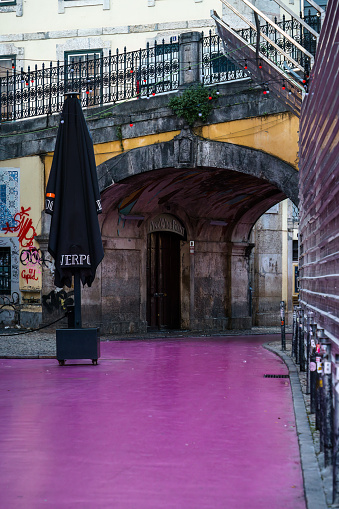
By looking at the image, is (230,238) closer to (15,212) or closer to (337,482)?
(15,212)

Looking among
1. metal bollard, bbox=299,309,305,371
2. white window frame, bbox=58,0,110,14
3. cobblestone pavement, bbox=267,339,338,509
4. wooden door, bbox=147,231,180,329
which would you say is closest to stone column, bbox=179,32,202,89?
wooden door, bbox=147,231,180,329

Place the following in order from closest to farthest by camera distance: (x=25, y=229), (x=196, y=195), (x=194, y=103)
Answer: (x=194, y=103) < (x=25, y=229) < (x=196, y=195)

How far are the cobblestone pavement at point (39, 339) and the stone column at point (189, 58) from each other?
19.9 ft

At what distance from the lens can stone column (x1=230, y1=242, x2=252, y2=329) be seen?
80.1 ft

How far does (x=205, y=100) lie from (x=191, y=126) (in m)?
0.64

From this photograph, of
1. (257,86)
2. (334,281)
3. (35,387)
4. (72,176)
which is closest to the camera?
(334,281)

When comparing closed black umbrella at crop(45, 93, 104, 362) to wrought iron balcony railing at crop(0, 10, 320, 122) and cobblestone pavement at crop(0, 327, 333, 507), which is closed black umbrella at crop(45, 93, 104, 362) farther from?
wrought iron balcony railing at crop(0, 10, 320, 122)

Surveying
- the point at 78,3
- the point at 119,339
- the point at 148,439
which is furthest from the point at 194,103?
the point at 78,3

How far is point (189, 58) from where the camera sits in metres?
17.8

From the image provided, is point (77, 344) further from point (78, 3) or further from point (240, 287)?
point (78, 3)

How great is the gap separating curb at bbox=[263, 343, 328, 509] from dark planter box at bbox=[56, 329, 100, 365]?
3.69 metres

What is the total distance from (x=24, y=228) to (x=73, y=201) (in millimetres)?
8445

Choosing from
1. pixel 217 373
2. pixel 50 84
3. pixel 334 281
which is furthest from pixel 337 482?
pixel 50 84

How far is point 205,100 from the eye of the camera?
17.3 m
